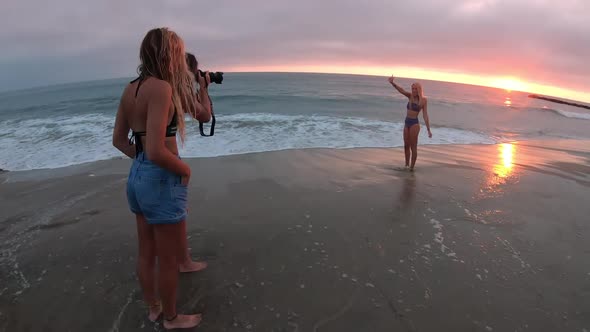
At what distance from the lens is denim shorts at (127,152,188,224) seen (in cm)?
200

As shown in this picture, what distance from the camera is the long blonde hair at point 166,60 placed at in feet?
6.14

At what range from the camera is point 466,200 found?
17.3 ft

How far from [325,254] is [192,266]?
1385 millimetres

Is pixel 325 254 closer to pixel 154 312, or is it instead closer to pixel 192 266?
pixel 192 266

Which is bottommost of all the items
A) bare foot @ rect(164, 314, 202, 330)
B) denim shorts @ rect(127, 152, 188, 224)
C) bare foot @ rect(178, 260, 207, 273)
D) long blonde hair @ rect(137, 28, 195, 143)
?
bare foot @ rect(164, 314, 202, 330)

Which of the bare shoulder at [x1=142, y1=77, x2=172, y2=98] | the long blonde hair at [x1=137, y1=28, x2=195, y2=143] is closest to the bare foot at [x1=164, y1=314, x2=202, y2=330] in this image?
the long blonde hair at [x1=137, y1=28, x2=195, y2=143]

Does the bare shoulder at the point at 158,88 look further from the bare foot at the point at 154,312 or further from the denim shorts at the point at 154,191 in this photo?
the bare foot at the point at 154,312

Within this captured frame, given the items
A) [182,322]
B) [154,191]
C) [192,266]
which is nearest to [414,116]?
[192,266]

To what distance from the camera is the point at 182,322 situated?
8.27 feet

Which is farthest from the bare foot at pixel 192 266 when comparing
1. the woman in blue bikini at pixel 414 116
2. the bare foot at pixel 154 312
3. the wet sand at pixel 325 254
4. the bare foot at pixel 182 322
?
the woman in blue bikini at pixel 414 116

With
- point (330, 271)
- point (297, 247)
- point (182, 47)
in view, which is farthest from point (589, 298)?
point (182, 47)

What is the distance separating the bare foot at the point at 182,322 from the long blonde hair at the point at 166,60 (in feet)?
5.02

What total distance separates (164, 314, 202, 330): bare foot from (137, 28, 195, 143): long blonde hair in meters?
1.53

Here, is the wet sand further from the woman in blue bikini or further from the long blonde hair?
the long blonde hair
